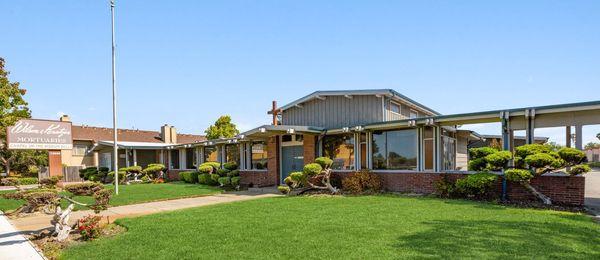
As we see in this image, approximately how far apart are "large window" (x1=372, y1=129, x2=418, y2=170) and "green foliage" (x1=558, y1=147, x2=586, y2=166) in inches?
178

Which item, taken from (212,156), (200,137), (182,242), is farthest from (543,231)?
(200,137)

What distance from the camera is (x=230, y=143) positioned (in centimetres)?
2059

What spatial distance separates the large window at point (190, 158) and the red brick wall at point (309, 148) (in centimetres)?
1148

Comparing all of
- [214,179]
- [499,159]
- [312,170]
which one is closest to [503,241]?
[499,159]

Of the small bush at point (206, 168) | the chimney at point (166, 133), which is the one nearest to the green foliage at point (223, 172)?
the small bush at point (206, 168)

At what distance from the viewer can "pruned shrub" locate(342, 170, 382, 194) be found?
13.4m

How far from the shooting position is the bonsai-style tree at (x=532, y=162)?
359 inches

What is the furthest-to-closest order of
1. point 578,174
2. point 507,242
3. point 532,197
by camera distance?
point 532,197 → point 578,174 → point 507,242

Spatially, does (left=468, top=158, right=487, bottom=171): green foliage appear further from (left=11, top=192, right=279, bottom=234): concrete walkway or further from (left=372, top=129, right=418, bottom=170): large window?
(left=11, top=192, right=279, bottom=234): concrete walkway

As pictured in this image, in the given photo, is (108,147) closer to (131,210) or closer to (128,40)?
(128,40)

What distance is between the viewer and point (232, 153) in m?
20.9

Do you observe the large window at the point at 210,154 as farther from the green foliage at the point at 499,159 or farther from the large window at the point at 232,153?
the green foliage at the point at 499,159

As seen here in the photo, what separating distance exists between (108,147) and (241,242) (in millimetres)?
26230

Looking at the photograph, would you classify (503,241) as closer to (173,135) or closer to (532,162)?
(532,162)
